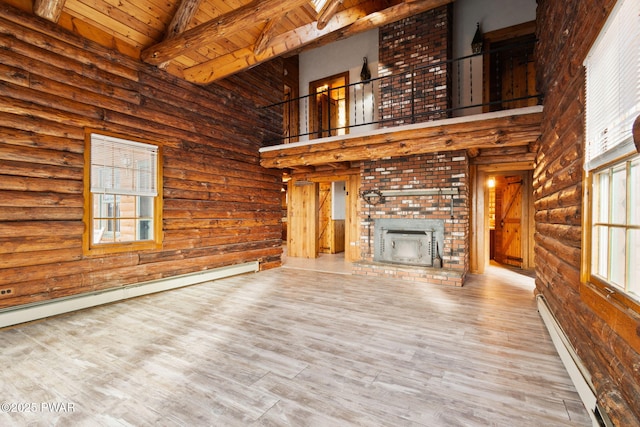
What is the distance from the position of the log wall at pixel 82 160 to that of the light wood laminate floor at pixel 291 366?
73 cm

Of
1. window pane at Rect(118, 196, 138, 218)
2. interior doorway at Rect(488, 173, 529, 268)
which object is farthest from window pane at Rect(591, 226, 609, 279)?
interior doorway at Rect(488, 173, 529, 268)

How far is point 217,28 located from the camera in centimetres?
366

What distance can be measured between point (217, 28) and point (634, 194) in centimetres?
430

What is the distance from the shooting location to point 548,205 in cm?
327

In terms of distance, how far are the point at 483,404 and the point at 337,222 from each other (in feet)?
25.5

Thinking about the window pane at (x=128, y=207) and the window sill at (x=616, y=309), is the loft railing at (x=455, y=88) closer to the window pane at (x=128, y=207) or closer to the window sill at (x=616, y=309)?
the window pane at (x=128, y=207)

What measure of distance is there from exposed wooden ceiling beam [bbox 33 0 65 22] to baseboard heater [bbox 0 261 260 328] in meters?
3.35

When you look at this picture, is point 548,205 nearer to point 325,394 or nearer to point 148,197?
point 325,394

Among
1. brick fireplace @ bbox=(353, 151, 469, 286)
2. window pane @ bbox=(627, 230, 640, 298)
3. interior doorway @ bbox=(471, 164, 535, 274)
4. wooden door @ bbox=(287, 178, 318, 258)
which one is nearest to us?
window pane @ bbox=(627, 230, 640, 298)

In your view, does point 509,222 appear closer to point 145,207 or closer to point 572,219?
point 572,219

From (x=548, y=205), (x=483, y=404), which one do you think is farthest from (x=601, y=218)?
(x=548, y=205)

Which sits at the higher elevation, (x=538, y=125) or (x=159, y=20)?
(x=159, y=20)

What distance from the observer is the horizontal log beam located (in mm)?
4230

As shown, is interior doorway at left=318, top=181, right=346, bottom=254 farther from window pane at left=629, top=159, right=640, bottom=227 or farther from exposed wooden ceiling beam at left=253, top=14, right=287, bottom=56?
window pane at left=629, top=159, right=640, bottom=227
